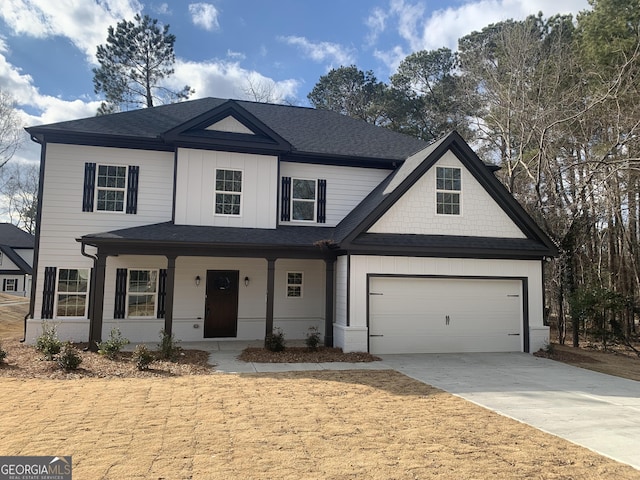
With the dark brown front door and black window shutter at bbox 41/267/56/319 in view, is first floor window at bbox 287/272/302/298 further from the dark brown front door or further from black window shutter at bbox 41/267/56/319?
black window shutter at bbox 41/267/56/319

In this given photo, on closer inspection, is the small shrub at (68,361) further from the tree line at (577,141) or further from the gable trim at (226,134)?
the tree line at (577,141)

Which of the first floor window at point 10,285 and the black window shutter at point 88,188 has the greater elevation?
the black window shutter at point 88,188

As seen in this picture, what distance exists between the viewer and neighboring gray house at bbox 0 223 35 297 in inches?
1507

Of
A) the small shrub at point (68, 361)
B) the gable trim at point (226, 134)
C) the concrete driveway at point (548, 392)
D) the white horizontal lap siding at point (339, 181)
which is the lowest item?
the concrete driveway at point (548, 392)

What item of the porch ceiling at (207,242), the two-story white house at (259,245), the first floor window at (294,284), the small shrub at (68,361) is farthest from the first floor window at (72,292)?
the first floor window at (294,284)

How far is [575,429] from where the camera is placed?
5789mm

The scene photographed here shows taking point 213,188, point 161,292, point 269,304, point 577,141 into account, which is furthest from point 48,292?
point 577,141

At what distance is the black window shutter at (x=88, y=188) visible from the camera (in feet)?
41.1

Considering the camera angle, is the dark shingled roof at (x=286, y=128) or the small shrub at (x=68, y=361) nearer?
the small shrub at (x=68, y=361)

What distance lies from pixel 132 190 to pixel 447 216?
9723mm

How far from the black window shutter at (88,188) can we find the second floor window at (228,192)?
12.1 ft

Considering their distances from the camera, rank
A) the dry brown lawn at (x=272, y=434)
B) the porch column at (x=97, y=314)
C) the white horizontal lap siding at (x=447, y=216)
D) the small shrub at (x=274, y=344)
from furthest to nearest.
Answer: the white horizontal lap siding at (x=447, y=216)
the small shrub at (x=274, y=344)
the porch column at (x=97, y=314)
the dry brown lawn at (x=272, y=434)

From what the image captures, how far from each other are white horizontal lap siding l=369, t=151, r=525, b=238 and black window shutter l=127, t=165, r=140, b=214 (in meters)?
7.31

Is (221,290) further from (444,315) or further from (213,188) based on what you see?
(444,315)
